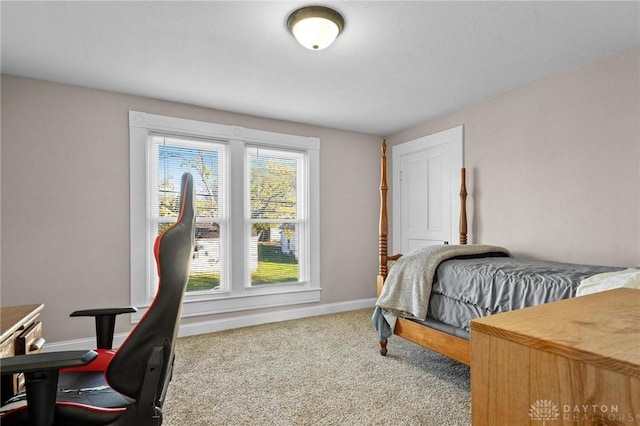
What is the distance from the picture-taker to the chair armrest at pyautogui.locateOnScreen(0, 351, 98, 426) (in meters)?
0.95

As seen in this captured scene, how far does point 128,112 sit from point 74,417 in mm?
2927

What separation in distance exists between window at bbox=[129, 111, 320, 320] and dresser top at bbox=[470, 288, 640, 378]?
11.1ft

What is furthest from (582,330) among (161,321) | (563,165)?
(563,165)

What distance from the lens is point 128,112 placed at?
129 inches

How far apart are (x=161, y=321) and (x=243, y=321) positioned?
2.75 metres

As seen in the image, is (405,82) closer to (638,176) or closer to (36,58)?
(638,176)

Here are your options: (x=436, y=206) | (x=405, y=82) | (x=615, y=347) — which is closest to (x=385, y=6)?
(x=405, y=82)

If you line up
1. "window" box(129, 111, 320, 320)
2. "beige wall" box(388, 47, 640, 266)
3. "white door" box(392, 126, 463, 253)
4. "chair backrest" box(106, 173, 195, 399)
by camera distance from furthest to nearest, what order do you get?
"white door" box(392, 126, 463, 253) → "window" box(129, 111, 320, 320) → "beige wall" box(388, 47, 640, 266) → "chair backrest" box(106, 173, 195, 399)

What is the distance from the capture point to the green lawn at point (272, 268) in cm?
396

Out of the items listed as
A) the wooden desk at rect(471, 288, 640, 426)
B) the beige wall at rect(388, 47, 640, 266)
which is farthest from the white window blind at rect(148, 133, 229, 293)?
the wooden desk at rect(471, 288, 640, 426)

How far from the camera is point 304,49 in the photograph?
2463 mm

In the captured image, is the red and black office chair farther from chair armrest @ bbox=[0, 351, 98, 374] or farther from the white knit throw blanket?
the white knit throw blanket

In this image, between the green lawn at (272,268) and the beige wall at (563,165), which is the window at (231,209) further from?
the beige wall at (563,165)

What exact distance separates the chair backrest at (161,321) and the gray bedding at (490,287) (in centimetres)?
178
